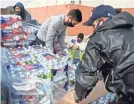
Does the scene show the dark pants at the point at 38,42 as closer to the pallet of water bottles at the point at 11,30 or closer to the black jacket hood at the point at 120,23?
the pallet of water bottles at the point at 11,30

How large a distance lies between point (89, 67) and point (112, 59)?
150 mm

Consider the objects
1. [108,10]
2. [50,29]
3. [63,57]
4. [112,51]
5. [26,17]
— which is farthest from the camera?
[26,17]

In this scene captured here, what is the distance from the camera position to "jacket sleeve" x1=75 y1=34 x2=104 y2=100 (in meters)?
1.93

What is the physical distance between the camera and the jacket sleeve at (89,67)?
1.93m

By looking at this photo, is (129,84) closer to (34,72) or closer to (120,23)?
(120,23)

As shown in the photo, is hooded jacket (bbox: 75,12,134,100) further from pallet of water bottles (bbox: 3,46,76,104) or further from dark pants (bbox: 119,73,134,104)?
pallet of water bottles (bbox: 3,46,76,104)

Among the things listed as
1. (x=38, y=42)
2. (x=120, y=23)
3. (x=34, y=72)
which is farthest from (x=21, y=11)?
(x=120, y=23)

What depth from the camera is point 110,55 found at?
1.91 meters

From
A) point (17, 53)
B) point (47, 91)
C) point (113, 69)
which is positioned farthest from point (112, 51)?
point (17, 53)

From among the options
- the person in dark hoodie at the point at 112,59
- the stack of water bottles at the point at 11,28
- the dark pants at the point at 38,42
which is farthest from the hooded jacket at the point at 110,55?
the dark pants at the point at 38,42

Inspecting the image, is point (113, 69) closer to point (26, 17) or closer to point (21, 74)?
point (21, 74)

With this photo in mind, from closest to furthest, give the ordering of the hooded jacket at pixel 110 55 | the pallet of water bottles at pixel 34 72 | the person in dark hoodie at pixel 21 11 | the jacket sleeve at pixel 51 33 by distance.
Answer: the hooded jacket at pixel 110 55, the pallet of water bottles at pixel 34 72, the jacket sleeve at pixel 51 33, the person in dark hoodie at pixel 21 11

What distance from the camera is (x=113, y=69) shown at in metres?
1.95

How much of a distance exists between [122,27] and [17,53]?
1.35 metres
